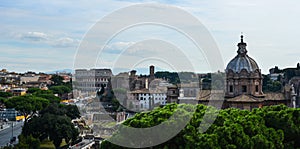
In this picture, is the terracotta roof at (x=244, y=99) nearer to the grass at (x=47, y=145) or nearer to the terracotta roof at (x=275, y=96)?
the terracotta roof at (x=275, y=96)

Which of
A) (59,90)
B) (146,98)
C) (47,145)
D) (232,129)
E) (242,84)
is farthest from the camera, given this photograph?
(59,90)

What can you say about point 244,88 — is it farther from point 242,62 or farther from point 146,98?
point 146,98

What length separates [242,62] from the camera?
32969mm

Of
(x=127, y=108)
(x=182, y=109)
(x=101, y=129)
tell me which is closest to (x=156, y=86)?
(x=127, y=108)

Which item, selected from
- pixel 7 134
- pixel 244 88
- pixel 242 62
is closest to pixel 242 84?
pixel 244 88

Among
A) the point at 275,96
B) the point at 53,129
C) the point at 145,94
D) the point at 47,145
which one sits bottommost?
the point at 47,145

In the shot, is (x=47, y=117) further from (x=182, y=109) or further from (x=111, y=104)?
(x=111, y=104)

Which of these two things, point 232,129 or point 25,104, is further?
point 25,104

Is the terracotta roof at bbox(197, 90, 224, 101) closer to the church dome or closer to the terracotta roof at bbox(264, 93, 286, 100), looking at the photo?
the church dome

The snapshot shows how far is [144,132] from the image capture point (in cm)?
1670

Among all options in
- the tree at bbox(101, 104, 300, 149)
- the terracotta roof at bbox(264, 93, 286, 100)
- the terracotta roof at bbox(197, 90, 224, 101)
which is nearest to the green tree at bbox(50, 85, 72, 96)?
the terracotta roof at bbox(197, 90, 224, 101)

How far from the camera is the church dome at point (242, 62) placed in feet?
107

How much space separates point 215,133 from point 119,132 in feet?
13.3

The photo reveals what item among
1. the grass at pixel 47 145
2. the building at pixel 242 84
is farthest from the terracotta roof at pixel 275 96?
the grass at pixel 47 145
